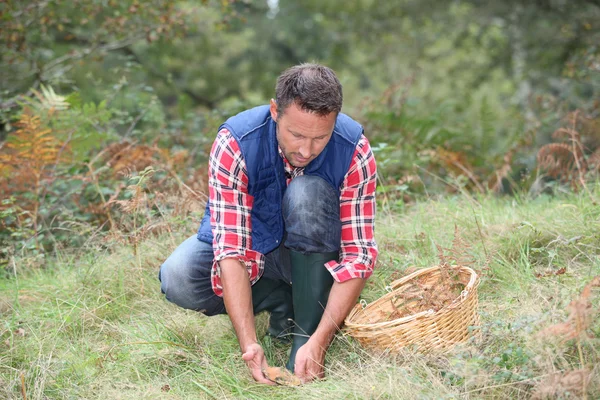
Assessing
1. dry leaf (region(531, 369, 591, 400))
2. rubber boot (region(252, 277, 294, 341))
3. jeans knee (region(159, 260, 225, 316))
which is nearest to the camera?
dry leaf (region(531, 369, 591, 400))

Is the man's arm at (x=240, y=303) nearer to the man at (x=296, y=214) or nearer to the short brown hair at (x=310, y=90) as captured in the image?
the man at (x=296, y=214)

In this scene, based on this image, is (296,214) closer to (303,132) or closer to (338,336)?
(303,132)

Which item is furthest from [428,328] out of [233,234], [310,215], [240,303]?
[233,234]

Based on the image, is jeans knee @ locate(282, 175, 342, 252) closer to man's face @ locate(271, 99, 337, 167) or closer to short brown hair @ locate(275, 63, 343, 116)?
man's face @ locate(271, 99, 337, 167)

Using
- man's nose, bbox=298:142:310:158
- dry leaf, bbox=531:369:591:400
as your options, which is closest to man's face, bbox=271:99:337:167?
man's nose, bbox=298:142:310:158

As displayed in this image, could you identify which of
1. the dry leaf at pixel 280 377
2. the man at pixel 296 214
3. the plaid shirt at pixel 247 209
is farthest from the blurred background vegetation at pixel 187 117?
the dry leaf at pixel 280 377

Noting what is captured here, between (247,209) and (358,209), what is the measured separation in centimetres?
45

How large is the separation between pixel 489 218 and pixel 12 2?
418 centimetres

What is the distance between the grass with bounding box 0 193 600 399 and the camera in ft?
6.82

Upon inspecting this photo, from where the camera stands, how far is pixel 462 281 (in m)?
2.64

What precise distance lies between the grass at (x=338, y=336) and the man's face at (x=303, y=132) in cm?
77

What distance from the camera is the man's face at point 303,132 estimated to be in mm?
2287

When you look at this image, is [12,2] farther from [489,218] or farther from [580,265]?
[580,265]

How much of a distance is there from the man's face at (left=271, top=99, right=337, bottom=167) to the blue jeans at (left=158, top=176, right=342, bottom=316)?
0.15 meters
